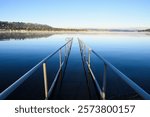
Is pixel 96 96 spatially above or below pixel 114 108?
below

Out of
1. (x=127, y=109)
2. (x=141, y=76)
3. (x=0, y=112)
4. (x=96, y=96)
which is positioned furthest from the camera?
(x=141, y=76)

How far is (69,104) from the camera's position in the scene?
108 inches

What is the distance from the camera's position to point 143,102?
2.56 meters

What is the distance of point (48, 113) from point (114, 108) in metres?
0.92

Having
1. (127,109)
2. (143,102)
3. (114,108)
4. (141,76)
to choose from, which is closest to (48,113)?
(114,108)

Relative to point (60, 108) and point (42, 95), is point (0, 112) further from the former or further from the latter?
point (42, 95)


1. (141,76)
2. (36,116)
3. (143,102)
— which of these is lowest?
(141,76)

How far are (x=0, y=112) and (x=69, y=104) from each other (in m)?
0.91

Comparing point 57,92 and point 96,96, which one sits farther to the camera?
point 57,92

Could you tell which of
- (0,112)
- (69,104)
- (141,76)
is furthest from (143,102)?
(141,76)

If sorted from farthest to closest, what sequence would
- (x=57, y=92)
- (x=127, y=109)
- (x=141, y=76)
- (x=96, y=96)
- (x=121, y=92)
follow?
(x=141, y=76), (x=121, y=92), (x=57, y=92), (x=96, y=96), (x=127, y=109)

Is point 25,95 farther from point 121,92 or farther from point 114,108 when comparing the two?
point 114,108

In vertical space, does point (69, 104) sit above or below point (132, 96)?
above

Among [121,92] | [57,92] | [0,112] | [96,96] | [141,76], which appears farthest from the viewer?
[141,76]
